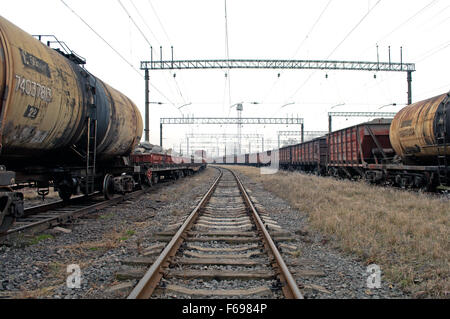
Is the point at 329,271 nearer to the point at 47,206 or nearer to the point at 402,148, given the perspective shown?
the point at 47,206

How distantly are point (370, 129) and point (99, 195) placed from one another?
12.5 meters

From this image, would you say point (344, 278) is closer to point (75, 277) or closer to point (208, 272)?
point (208, 272)

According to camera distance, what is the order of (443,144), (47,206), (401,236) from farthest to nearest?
(443,144) → (47,206) → (401,236)

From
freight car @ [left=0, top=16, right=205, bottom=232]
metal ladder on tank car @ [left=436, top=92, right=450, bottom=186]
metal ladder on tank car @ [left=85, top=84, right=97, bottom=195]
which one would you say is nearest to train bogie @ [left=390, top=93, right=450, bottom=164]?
metal ladder on tank car @ [left=436, top=92, right=450, bottom=186]

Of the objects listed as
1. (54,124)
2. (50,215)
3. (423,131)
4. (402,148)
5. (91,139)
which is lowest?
(50,215)

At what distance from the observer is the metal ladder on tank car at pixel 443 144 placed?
30.9ft

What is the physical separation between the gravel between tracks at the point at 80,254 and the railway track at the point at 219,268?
531 millimetres

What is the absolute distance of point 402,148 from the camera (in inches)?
474

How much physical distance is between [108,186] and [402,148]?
11.3 meters

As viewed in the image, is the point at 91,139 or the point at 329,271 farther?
the point at 91,139

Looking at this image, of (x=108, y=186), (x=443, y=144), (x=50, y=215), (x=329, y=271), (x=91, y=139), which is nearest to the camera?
(x=329, y=271)

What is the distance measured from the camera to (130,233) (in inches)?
233

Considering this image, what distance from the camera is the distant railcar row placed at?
9828 millimetres

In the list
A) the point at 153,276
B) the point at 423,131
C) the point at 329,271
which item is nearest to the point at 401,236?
the point at 329,271
